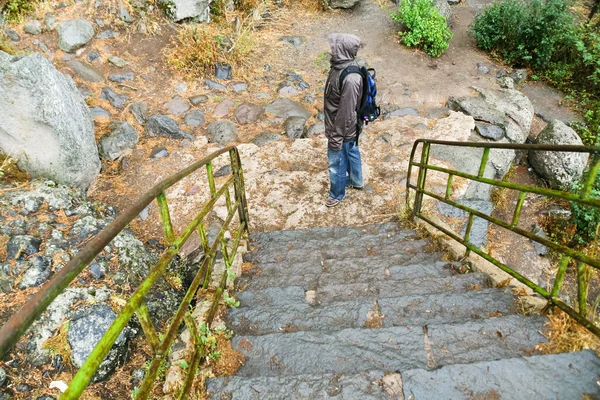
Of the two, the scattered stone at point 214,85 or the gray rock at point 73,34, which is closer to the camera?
the gray rock at point 73,34

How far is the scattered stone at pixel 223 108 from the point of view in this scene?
681cm

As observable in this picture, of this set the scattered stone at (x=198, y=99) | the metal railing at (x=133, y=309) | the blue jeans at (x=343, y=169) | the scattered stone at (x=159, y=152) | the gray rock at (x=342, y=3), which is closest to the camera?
the metal railing at (x=133, y=309)

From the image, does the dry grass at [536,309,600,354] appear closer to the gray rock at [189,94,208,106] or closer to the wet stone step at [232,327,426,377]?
the wet stone step at [232,327,426,377]

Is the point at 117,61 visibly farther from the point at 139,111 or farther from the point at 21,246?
the point at 21,246

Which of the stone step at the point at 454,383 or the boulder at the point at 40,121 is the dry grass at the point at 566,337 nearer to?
the stone step at the point at 454,383

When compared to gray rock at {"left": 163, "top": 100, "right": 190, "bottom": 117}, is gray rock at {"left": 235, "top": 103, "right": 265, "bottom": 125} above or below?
below

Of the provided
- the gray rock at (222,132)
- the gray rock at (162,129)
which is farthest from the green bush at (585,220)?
the gray rock at (162,129)

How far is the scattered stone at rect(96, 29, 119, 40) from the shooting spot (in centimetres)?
716

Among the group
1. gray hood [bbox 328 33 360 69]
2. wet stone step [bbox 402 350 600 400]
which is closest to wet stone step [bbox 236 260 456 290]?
wet stone step [bbox 402 350 600 400]

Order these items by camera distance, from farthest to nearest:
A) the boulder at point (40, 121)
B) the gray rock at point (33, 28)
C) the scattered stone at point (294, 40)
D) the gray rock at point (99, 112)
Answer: the scattered stone at point (294, 40)
the gray rock at point (33, 28)
the gray rock at point (99, 112)
the boulder at point (40, 121)

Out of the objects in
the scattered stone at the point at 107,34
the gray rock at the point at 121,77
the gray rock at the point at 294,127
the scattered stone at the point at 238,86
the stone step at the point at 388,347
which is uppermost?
the scattered stone at the point at 107,34

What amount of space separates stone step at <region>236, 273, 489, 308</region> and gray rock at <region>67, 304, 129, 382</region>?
1.05m

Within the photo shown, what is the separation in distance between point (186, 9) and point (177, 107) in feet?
8.72

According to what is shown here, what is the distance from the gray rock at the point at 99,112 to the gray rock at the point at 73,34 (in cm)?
154
